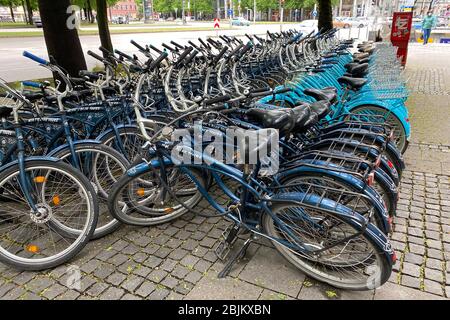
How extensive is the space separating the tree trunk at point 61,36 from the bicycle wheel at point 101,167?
2419mm

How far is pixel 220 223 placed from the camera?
10.9ft

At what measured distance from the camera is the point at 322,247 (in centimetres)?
247

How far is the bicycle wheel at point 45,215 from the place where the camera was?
265 centimetres

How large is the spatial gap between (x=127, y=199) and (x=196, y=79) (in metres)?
2.42

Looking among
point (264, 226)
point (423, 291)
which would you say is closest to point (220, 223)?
point (264, 226)

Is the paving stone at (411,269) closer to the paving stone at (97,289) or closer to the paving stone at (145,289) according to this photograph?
the paving stone at (145,289)

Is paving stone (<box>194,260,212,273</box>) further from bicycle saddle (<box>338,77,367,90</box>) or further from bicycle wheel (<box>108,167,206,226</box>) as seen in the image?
bicycle saddle (<box>338,77,367,90</box>)

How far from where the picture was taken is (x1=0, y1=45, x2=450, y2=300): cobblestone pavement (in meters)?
2.46

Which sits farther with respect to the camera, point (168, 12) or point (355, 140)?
point (168, 12)

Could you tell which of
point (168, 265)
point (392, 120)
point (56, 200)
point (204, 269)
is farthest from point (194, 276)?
point (392, 120)

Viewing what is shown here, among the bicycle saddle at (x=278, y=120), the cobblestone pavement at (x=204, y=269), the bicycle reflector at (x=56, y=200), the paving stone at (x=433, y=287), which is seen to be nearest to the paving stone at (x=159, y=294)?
the cobblestone pavement at (x=204, y=269)

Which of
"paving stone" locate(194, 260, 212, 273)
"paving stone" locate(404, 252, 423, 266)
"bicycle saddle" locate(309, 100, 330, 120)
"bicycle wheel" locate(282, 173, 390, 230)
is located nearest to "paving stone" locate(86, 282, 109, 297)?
"paving stone" locate(194, 260, 212, 273)

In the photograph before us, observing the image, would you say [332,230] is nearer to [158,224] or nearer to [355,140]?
[355,140]

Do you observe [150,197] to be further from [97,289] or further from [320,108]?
[320,108]
